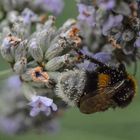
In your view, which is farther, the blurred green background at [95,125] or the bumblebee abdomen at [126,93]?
the blurred green background at [95,125]

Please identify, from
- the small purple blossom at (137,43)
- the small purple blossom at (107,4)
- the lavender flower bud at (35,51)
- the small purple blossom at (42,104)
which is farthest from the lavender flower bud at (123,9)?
the small purple blossom at (42,104)

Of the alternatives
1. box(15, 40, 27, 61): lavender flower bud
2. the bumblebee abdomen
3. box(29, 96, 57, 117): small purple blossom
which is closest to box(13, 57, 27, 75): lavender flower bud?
box(15, 40, 27, 61): lavender flower bud

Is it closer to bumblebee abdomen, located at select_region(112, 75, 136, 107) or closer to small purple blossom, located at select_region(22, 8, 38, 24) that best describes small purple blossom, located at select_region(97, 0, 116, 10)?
bumblebee abdomen, located at select_region(112, 75, 136, 107)

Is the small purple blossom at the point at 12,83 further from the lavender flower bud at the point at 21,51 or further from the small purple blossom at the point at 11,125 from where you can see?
the lavender flower bud at the point at 21,51

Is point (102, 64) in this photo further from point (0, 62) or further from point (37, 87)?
point (0, 62)

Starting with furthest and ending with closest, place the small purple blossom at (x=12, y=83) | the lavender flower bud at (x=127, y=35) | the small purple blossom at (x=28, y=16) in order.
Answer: the small purple blossom at (x=12, y=83) < the small purple blossom at (x=28, y=16) < the lavender flower bud at (x=127, y=35)

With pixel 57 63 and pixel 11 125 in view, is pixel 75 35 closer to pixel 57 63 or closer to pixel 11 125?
pixel 57 63

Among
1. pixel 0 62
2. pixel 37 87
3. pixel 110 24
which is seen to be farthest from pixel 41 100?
A: pixel 0 62
